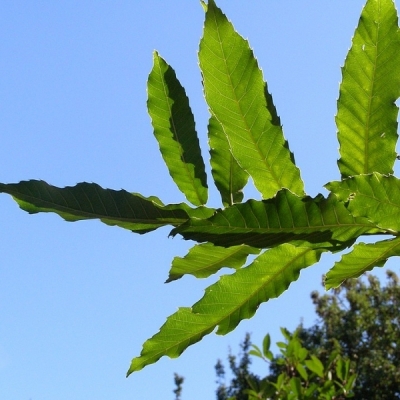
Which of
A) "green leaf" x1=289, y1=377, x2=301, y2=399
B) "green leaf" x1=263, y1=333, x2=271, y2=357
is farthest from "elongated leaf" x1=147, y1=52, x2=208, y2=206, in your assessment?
"green leaf" x1=263, y1=333, x2=271, y2=357

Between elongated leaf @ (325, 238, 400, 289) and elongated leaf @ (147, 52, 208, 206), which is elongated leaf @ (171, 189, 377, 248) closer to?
elongated leaf @ (325, 238, 400, 289)

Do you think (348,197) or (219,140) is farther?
(219,140)

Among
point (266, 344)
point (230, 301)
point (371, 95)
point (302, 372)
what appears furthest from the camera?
point (266, 344)

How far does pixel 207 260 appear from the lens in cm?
107

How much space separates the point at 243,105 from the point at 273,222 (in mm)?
205

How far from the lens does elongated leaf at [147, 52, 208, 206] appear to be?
3.51ft

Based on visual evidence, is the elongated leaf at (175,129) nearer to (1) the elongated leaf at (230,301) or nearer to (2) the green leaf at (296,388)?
(1) the elongated leaf at (230,301)

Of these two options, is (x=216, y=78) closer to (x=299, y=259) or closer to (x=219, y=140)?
(x=219, y=140)

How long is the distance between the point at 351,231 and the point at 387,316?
29327 millimetres

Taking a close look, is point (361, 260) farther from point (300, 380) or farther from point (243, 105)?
point (300, 380)

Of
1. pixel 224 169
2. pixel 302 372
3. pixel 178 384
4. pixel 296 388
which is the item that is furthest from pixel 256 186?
pixel 178 384

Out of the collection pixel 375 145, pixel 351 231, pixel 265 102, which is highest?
pixel 265 102

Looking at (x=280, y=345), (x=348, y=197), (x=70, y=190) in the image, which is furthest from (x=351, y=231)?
(x=280, y=345)

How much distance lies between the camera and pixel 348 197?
0.86 m
